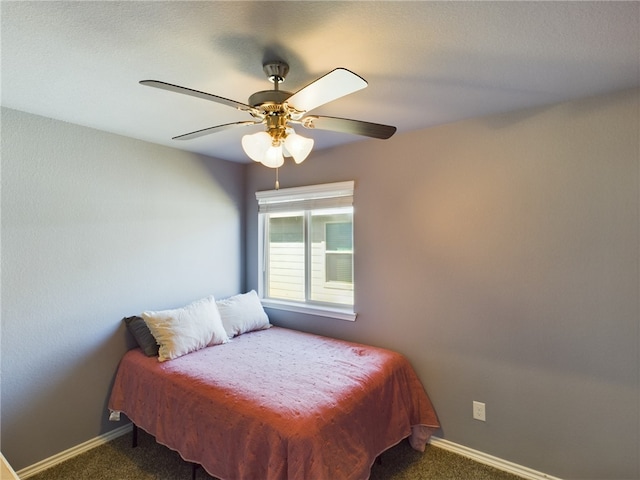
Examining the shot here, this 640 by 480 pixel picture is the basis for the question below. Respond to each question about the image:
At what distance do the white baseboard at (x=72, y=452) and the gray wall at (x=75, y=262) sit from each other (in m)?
0.04

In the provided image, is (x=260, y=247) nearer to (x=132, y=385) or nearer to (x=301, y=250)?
(x=301, y=250)

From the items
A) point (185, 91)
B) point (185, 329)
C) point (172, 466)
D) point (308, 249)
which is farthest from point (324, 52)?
point (172, 466)

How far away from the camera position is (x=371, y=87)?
1.78 m

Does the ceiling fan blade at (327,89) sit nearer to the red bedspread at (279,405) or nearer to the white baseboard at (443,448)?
the red bedspread at (279,405)

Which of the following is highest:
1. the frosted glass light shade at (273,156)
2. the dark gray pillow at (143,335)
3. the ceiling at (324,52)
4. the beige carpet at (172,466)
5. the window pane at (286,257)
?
the ceiling at (324,52)

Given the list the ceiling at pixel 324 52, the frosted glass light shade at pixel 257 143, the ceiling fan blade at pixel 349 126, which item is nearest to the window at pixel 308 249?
the ceiling at pixel 324 52

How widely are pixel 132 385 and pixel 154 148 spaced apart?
1901mm

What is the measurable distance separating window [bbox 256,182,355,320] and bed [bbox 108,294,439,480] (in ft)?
1.68

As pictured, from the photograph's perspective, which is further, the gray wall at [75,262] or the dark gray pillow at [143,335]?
the dark gray pillow at [143,335]

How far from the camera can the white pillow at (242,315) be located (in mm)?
2877

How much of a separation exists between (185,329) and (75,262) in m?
0.91

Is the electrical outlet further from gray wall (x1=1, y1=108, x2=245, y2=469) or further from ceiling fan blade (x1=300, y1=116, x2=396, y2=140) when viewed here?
gray wall (x1=1, y1=108, x2=245, y2=469)

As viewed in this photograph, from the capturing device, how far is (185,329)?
8.10 feet

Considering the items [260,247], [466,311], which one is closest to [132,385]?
[260,247]
